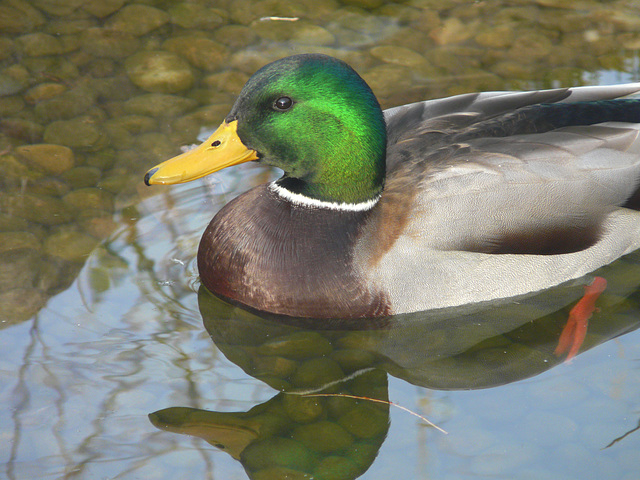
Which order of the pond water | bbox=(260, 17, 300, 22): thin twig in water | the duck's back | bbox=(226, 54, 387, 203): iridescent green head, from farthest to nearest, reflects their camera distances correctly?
bbox=(260, 17, 300, 22): thin twig in water < the duck's back < bbox=(226, 54, 387, 203): iridescent green head < the pond water

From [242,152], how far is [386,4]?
346 centimetres

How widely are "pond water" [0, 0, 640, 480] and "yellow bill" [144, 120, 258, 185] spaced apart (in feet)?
2.54

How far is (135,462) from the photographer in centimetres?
354

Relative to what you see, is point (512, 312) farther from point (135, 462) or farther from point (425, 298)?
point (135, 462)

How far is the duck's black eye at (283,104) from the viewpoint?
3.98 meters

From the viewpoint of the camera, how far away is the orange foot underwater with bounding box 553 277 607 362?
4.29 meters

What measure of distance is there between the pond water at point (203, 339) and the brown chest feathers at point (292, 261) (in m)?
0.18

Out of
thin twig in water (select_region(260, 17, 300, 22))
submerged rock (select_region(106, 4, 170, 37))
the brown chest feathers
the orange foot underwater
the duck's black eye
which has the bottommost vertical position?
the orange foot underwater

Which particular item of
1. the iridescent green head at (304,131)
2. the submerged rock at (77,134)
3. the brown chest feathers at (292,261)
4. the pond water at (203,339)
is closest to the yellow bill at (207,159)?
the iridescent green head at (304,131)

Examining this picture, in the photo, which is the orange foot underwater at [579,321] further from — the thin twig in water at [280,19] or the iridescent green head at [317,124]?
the thin twig in water at [280,19]

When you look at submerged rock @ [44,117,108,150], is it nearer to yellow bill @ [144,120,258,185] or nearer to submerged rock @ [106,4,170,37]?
submerged rock @ [106,4,170,37]

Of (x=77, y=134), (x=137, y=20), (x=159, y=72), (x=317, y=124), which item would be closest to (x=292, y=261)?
(x=317, y=124)

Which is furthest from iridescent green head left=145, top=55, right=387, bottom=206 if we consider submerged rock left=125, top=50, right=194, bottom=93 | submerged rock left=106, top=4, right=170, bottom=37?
submerged rock left=106, top=4, right=170, bottom=37

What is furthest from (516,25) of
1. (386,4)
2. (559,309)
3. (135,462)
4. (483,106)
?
(135,462)
